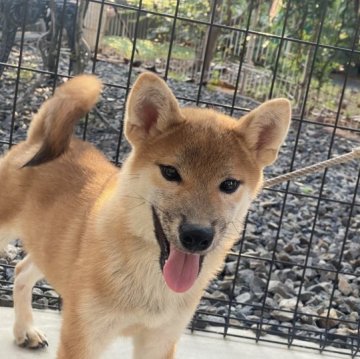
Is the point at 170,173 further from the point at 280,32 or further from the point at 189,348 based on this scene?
the point at 280,32

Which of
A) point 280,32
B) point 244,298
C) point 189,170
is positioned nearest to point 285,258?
point 244,298

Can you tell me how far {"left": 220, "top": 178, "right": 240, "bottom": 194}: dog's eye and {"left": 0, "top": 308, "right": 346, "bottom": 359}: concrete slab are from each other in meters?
1.32

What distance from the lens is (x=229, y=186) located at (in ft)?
8.02

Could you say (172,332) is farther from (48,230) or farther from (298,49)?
(298,49)

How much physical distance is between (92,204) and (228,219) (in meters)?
0.73

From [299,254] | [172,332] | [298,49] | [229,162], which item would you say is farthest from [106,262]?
[298,49]

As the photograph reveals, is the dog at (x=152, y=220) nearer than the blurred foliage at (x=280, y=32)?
Yes

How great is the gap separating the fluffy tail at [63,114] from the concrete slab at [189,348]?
38.8 inches

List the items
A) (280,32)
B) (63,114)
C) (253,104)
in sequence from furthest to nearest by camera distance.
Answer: (280,32) < (253,104) < (63,114)

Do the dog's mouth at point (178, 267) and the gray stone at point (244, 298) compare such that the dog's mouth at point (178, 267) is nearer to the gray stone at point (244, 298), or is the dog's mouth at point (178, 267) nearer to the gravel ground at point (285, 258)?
the gravel ground at point (285, 258)

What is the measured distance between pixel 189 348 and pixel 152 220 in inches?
56.6

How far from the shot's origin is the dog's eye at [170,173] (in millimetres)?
2391

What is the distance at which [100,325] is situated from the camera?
8.22 feet

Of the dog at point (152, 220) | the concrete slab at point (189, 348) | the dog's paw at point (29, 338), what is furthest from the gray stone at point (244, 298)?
the dog at point (152, 220)
